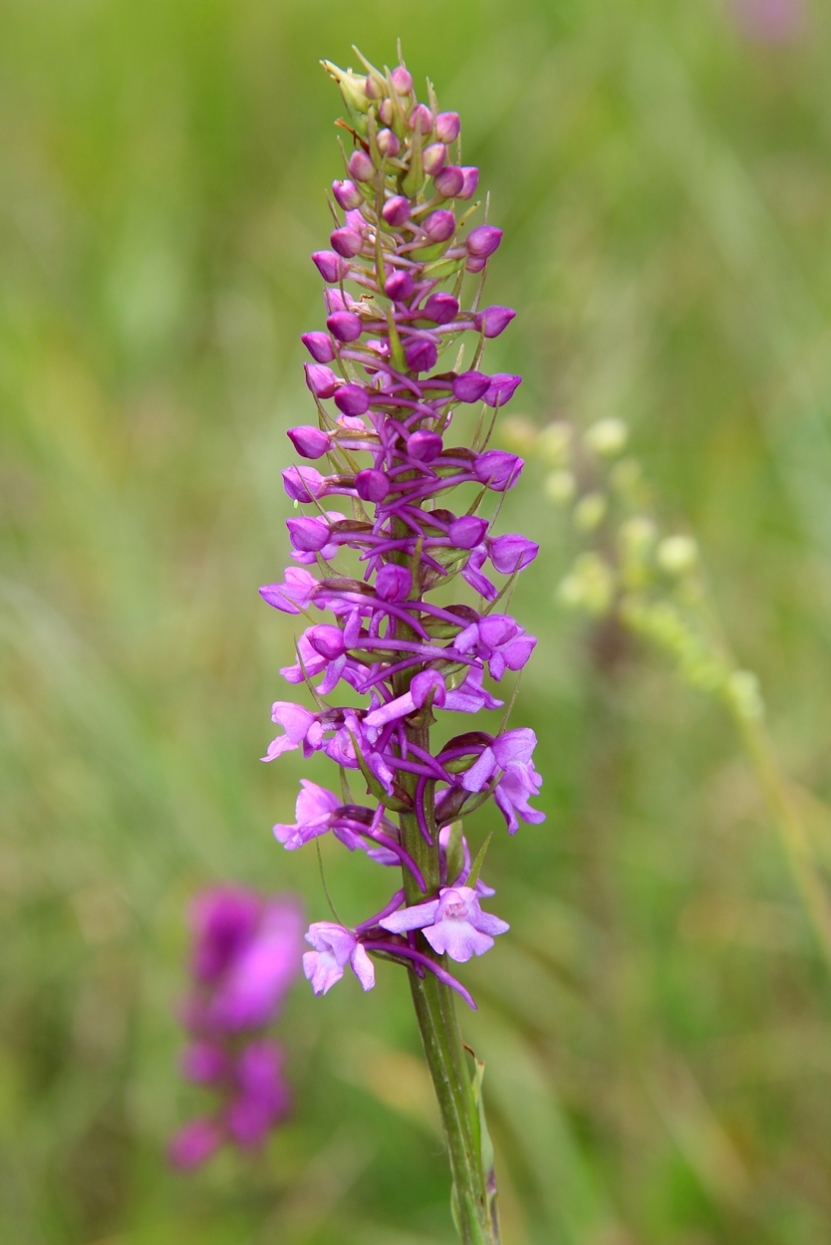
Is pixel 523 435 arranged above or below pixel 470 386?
above

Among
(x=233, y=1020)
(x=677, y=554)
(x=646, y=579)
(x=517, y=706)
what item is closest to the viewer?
(x=677, y=554)

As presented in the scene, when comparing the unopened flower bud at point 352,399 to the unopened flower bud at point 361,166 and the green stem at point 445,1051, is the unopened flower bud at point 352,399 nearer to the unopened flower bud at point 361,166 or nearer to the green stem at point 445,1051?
the green stem at point 445,1051

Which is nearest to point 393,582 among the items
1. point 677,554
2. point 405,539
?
point 405,539

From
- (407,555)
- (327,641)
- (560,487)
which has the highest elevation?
(560,487)

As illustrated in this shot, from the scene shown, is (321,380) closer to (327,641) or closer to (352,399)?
(352,399)

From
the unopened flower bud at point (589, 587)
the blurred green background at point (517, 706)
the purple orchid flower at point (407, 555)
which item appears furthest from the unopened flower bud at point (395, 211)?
the blurred green background at point (517, 706)

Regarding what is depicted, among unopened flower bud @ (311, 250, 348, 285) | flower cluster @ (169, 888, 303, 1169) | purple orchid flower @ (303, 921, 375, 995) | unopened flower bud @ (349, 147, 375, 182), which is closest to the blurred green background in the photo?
flower cluster @ (169, 888, 303, 1169)

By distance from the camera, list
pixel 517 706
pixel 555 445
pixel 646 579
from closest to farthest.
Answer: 1. pixel 555 445
2. pixel 646 579
3. pixel 517 706
